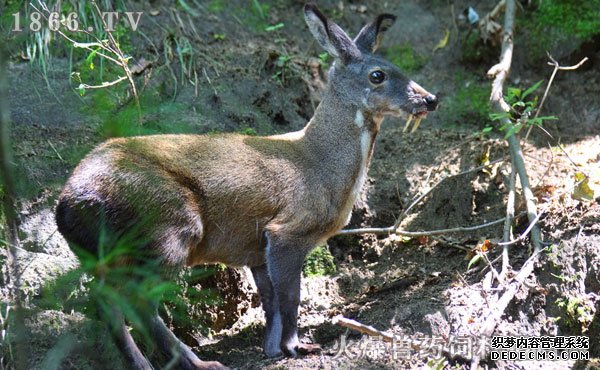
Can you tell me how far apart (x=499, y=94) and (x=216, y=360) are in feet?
11.8

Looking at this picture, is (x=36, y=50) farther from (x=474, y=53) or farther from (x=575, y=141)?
(x=575, y=141)

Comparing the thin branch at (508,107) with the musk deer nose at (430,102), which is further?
the musk deer nose at (430,102)

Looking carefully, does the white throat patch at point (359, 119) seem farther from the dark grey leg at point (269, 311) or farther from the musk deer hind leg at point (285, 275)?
the dark grey leg at point (269, 311)

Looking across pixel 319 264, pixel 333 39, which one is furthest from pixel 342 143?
pixel 319 264

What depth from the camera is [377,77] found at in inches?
268

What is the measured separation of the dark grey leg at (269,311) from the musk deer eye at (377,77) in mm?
1846

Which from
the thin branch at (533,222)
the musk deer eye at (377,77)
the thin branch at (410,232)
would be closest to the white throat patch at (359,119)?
the musk deer eye at (377,77)

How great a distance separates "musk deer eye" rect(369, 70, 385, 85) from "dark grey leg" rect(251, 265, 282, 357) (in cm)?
185

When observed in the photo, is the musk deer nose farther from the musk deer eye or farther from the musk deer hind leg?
the musk deer hind leg

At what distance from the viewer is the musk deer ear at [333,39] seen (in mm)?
6844

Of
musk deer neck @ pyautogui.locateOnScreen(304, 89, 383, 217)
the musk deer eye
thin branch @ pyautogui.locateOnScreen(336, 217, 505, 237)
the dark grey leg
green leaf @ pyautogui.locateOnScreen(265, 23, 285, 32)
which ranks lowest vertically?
the dark grey leg

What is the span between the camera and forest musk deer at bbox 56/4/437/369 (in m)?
5.41

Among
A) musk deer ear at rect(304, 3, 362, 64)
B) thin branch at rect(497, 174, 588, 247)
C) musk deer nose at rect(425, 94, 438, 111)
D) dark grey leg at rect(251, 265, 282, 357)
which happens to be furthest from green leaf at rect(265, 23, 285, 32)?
thin branch at rect(497, 174, 588, 247)

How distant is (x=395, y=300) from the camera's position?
6.52m
